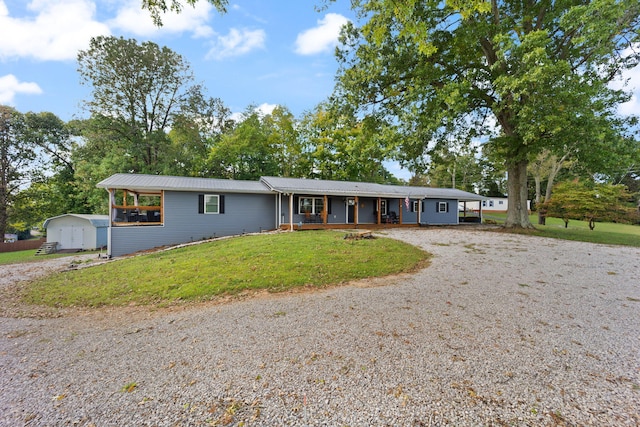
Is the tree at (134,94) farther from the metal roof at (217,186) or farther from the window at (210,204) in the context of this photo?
the window at (210,204)

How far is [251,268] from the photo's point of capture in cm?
666

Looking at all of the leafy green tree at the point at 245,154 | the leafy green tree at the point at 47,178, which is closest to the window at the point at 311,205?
the leafy green tree at the point at 245,154

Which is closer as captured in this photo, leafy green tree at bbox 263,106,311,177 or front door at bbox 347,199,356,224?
front door at bbox 347,199,356,224

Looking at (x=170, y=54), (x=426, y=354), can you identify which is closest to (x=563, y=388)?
(x=426, y=354)

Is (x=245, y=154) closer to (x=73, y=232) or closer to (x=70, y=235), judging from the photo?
(x=73, y=232)

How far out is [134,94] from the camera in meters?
21.4

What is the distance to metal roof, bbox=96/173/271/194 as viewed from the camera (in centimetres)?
1198

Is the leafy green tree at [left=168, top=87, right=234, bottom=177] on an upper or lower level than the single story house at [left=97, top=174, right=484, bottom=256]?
upper

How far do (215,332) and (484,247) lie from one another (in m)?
9.70

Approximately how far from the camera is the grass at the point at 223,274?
5434mm

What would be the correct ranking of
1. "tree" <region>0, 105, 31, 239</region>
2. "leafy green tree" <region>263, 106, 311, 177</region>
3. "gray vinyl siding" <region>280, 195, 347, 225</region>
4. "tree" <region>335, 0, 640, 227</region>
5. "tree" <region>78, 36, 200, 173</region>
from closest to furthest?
"tree" <region>335, 0, 640, 227</region>, "gray vinyl siding" <region>280, 195, 347, 225</region>, "tree" <region>78, 36, 200, 173</region>, "tree" <region>0, 105, 31, 239</region>, "leafy green tree" <region>263, 106, 311, 177</region>

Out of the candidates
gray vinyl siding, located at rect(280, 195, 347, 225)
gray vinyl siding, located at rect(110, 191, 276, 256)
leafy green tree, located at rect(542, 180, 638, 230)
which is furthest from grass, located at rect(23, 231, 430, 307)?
leafy green tree, located at rect(542, 180, 638, 230)

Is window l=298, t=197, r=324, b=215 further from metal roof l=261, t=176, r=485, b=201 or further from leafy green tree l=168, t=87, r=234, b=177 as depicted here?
leafy green tree l=168, t=87, r=234, b=177

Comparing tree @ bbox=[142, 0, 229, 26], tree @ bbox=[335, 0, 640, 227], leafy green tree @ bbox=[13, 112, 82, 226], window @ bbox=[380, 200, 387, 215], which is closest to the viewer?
tree @ bbox=[142, 0, 229, 26]
